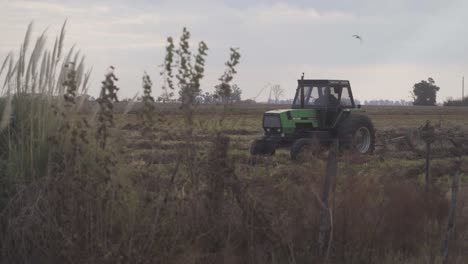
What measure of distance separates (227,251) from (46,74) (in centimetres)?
248

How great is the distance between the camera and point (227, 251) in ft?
21.5

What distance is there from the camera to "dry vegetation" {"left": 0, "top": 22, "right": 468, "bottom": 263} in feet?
20.1

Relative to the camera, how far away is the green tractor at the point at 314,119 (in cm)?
1828

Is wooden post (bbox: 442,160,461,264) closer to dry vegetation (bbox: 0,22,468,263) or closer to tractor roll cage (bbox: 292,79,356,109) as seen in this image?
dry vegetation (bbox: 0,22,468,263)

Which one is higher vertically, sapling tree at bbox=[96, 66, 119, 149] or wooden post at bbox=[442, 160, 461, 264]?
sapling tree at bbox=[96, 66, 119, 149]

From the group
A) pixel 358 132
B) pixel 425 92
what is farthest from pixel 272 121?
pixel 425 92

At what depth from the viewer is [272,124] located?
1877cm

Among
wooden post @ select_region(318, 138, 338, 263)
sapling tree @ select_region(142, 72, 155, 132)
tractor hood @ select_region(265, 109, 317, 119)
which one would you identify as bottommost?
wooden post @ select_region(318, 138, 338, 263)

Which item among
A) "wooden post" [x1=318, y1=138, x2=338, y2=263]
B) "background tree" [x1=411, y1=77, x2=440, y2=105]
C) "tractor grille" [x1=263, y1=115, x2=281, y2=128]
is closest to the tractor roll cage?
"tractor grille" [x1=263, y1=115, x2=281, y2=128]

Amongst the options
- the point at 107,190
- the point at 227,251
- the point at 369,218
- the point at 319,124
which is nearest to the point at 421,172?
the point at 319,124

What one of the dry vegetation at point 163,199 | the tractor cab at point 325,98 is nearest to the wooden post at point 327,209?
the dry vegetation at point 163,199

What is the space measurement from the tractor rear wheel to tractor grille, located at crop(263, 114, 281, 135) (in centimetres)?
154

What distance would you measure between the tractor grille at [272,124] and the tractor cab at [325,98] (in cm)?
67

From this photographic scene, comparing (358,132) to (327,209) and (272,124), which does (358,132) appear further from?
(327,209)
